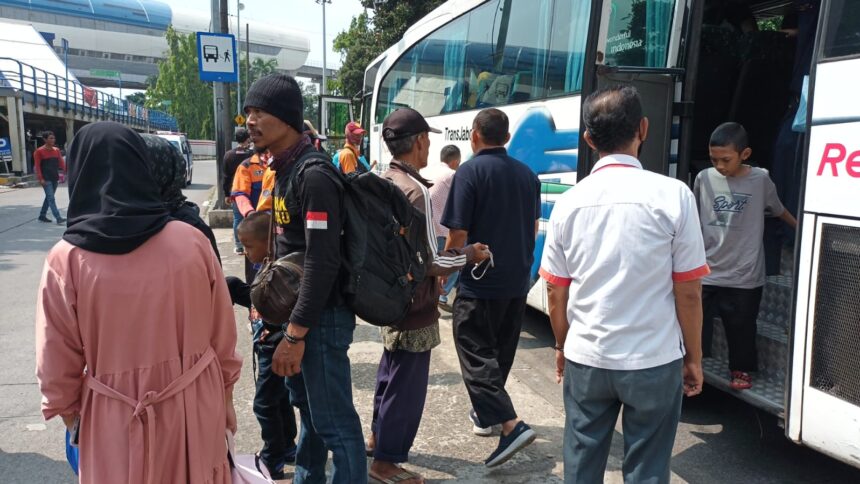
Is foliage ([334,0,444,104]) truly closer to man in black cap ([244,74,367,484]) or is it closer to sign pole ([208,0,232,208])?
sign pole ([208,0,232,208])

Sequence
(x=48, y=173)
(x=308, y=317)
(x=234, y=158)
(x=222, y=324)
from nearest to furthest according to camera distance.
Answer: (x=222, y=324) → (x=308, y=317) → (x=234, y=158) → (x=48, y=173)

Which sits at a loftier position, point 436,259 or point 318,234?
point 318,234

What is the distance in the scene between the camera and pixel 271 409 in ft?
10.4

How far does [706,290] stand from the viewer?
13.2ft

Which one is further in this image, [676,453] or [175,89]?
[175,89]

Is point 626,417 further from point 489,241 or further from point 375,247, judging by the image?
point 489,241

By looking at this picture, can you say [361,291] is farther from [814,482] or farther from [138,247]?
[814,482]

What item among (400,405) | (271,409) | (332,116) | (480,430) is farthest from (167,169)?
(332,116)

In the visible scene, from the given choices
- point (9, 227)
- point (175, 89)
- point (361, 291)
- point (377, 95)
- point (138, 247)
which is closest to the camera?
point (138, 247)

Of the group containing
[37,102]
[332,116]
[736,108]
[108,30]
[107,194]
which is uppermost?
[108,30]

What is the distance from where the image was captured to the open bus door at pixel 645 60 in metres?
4.20

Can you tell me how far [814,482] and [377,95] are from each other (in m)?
9.62

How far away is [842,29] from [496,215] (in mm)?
1872

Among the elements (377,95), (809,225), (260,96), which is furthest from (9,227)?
(809,225)
